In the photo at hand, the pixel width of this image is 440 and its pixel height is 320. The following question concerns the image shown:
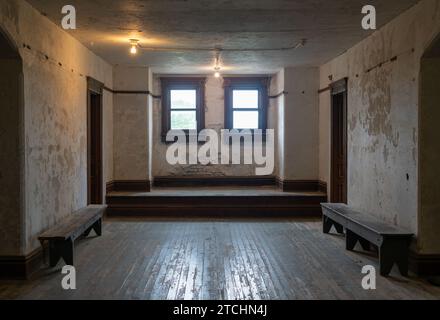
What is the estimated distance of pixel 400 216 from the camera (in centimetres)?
578

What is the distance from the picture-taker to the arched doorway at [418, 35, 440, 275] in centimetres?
526

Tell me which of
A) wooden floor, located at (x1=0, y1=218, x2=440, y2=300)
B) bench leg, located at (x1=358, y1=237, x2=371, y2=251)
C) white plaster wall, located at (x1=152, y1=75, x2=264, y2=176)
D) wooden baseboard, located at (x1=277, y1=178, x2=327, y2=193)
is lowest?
wooden floor, located at (x1=0, y1=218, x2=440, y2=300)

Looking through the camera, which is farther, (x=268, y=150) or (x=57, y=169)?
(x=268, y=150)

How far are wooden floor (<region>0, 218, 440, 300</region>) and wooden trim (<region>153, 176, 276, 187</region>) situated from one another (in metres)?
3.25

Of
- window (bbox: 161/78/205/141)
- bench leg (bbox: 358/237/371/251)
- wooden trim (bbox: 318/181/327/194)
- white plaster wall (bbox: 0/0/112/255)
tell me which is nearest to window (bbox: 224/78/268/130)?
window (bbox: 161/78/205/141)

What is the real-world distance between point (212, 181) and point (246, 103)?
1947 millimetres

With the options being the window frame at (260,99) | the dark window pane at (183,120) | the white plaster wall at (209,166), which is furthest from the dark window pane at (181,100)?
the window frame at (260,99)

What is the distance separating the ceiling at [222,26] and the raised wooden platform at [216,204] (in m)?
2.54

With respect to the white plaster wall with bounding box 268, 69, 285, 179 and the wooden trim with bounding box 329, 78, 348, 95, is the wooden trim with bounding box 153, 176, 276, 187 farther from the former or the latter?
the wooden trim with bounding box 329, 78, 348, 95

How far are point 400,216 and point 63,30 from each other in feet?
15.8

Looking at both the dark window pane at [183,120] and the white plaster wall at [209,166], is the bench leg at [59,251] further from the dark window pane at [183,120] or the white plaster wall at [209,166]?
the dark window pane at [183,120]

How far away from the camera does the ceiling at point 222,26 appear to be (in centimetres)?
547
